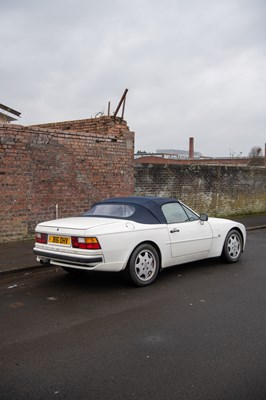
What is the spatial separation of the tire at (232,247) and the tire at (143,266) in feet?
6.07

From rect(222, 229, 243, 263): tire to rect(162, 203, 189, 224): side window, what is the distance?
3.61 feet

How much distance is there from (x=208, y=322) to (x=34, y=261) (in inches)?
161

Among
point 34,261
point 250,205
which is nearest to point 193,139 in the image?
point 250,205

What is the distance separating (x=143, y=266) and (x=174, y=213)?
1.27 m

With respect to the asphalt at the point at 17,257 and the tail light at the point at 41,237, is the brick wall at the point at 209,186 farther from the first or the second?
the tail light at the point at 41,237

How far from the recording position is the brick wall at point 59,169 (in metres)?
9.36

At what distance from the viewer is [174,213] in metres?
6.68

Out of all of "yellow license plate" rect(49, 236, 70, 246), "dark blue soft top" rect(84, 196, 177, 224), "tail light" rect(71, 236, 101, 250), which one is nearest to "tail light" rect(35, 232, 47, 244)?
"yellow license plate" rect(49, 236, 70, 246)

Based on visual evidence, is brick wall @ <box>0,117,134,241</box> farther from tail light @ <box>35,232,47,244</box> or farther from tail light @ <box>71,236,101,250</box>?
tail light @ <box>71,236,101,250</box>

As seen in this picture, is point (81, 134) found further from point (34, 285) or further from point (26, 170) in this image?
point (34, 285)

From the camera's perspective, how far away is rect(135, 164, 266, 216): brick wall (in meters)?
13.4

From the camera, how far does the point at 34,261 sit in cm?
743

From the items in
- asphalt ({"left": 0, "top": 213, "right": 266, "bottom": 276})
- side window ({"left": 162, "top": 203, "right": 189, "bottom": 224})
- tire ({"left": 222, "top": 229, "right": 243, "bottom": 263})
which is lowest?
asphalt ({"left": 0, "top": 213, "right": 266, "bottom": 276})

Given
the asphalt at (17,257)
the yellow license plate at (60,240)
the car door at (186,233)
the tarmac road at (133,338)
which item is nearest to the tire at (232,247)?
the car door at (186,233)
